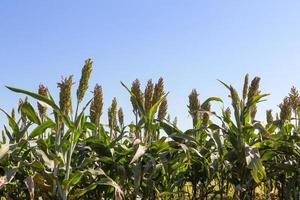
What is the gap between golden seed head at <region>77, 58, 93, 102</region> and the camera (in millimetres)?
2547

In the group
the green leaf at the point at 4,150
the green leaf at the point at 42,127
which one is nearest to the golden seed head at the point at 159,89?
the green leaf at the point at 42,127

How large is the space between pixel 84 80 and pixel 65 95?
0.54ft

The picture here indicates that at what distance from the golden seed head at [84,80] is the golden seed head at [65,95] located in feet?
0.20

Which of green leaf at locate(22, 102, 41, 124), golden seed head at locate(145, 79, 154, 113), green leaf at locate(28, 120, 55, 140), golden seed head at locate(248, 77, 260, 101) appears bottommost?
green leaf at locate(28, 120, 55, 140)

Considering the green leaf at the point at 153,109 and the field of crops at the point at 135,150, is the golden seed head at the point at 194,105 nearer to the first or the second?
the field of crops at the point at 135,150

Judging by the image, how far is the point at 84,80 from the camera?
2562mm

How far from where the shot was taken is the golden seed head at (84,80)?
8.36 feet

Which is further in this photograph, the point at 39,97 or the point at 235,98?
the point at 235,98

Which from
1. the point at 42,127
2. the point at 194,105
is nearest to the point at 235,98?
the point at 194,105

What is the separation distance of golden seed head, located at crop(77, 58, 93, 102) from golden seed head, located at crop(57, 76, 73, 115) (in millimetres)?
62

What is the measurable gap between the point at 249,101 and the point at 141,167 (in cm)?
101

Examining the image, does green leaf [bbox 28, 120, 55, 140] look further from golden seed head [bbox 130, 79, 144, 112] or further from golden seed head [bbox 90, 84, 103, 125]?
golden seed head [bbox 130, 79, 144, 112]

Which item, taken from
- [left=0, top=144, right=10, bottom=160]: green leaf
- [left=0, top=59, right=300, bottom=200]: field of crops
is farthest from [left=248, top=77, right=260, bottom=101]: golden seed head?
[left=0, top=144, right=10, bottom=160]: green leaf

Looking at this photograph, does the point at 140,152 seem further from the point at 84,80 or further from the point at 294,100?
the point at 294,100
